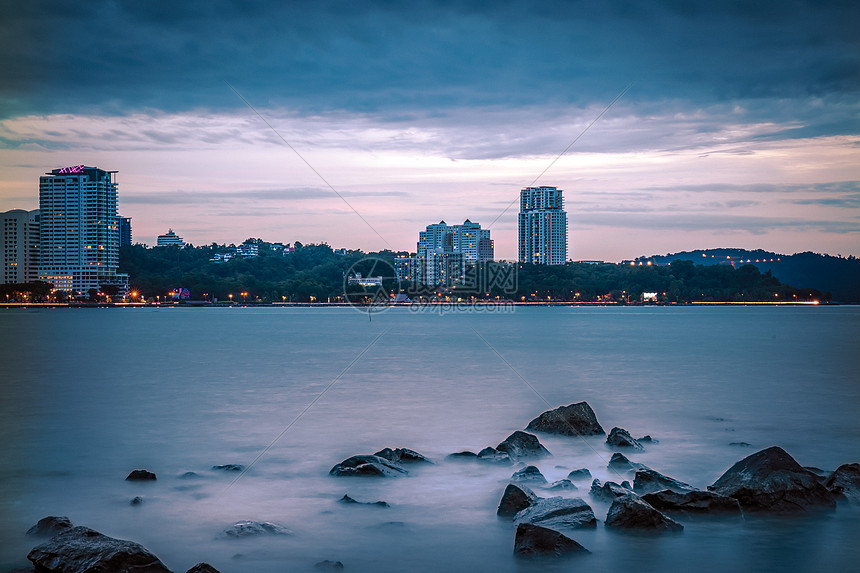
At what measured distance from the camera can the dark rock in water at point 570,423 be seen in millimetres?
17094

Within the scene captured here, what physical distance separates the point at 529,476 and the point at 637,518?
3003 millimetres

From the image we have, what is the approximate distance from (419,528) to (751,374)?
30106 millimetres

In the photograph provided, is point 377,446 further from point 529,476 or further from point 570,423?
point 529,476

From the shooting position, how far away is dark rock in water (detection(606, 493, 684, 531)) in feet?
32.7

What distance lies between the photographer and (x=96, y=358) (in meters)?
47.2

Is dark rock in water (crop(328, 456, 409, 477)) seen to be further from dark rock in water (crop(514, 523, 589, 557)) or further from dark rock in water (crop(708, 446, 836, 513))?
dark rock in water (crop(708, 446, 836, 513))

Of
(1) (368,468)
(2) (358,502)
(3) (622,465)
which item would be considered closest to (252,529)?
(2) (358,502)

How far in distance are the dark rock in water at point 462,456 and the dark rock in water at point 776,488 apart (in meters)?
5.16

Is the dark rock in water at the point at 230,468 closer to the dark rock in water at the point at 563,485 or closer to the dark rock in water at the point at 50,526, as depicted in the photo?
the dark rock in water at the point at 50,526

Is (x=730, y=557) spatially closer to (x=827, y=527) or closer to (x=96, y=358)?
(x=827, y=527)

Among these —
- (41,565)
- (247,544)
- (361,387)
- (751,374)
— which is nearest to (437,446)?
(247,544)

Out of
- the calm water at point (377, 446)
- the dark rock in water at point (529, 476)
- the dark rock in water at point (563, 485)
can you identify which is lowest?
the calm water at point (377, 446)

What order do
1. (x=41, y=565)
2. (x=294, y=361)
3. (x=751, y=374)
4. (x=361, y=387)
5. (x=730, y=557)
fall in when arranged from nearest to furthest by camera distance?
(x=41, y=565), (x=730, y=557), (x=361, y=387), (x=751, y=374), (x=294, y=361)

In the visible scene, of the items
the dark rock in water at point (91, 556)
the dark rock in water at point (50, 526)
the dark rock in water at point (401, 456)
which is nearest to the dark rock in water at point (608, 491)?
the dark rock in water at point (401, 456)
